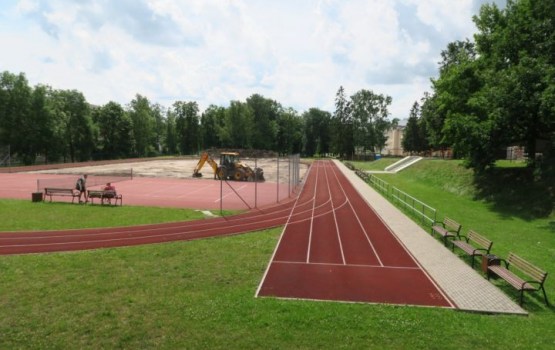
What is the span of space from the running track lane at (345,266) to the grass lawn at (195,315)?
735 mm

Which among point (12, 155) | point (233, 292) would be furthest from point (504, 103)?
point (12, 155)

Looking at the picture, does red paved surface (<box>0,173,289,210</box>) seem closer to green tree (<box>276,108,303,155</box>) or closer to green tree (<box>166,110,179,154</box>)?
green tree (<box>166,110,179,154</box>)

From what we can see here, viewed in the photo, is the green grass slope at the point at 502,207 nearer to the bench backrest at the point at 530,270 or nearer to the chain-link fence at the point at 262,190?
the bench backrest at the point at 530,270

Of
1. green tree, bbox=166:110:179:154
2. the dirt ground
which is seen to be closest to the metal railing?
the dirt ground

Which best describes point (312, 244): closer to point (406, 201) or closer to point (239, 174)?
point (406, 201)

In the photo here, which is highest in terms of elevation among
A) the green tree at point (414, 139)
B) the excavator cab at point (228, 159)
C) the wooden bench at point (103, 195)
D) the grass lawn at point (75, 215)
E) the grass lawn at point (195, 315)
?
the green tree at point (414, 139)

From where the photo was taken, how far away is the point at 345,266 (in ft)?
44.2

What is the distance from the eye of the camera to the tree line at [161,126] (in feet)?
213

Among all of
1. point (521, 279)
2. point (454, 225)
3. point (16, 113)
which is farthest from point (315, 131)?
point (521, 279)

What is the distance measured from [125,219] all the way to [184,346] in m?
14.0

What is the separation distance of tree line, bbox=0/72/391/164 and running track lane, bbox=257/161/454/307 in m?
60.9

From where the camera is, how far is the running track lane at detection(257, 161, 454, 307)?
424 inches

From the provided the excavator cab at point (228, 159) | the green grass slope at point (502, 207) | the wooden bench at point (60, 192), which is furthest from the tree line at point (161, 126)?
the green grass slope at point (502, 207)

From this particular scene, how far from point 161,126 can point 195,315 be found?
401ft
